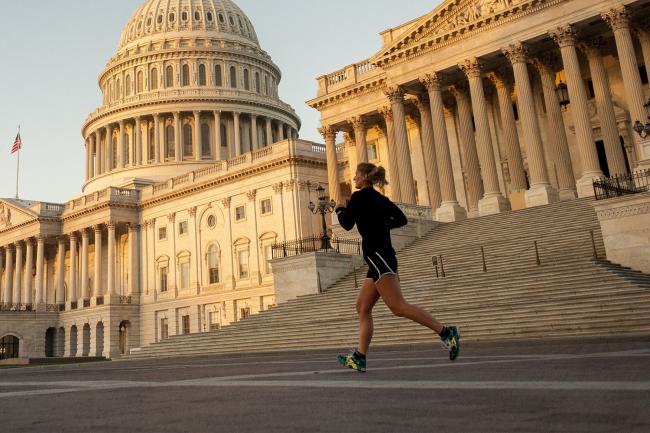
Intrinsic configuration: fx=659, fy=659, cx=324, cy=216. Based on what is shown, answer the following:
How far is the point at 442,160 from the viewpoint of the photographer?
39656mm

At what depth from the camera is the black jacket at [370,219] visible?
7746 millimetres

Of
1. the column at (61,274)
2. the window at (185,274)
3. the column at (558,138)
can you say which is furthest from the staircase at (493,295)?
the column at (61,274)

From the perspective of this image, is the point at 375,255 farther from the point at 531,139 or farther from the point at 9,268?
the point at 9,268

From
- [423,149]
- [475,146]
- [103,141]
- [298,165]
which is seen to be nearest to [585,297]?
[475,146]

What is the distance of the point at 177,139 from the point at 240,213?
28573mm

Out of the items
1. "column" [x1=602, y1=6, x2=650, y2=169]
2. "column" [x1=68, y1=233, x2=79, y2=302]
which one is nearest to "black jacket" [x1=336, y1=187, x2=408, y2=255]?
"column" [x1=602, y1=6, x2=650, y2=169]

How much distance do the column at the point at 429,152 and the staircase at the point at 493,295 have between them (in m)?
5.33

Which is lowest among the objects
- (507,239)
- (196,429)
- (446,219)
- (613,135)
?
(196,429)

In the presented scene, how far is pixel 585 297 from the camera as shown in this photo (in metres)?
19.0

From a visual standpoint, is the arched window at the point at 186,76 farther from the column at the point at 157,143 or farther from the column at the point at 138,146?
the column at the point at 138,146

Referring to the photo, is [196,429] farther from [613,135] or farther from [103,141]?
[103,141]

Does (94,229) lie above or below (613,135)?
above

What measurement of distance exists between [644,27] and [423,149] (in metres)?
15.3

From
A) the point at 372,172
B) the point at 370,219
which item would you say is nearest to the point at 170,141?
the point at 372,172
